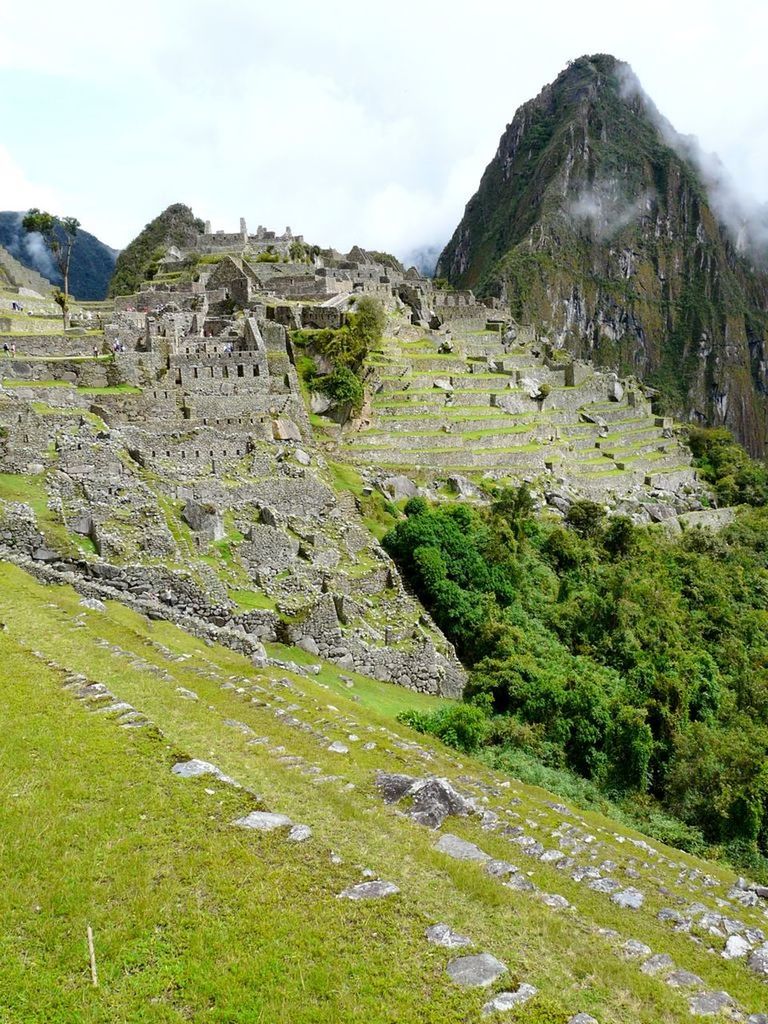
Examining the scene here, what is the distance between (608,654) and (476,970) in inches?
1005

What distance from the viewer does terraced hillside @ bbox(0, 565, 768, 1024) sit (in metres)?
5.91

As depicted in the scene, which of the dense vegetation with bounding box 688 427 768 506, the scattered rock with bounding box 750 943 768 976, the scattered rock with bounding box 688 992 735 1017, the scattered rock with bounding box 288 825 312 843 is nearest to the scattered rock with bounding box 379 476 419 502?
the scattered rock with bounding box 288 825 312 843

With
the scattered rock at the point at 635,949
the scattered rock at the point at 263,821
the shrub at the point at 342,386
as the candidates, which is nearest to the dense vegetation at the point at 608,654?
the shrub at the point at 342,386

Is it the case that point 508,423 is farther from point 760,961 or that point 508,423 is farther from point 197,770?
point 760,961

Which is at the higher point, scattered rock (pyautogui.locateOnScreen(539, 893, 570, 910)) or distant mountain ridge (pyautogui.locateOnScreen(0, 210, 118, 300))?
distant mountain ridge (pyautogui.locateOnScreen(0, 210, 118, 300))

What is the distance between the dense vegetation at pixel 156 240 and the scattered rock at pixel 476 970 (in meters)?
56.3

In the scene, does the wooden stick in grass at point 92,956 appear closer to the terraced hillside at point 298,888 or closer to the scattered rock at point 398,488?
the terraced hillside at point 298,888

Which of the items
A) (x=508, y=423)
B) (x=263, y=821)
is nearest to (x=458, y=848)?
(x=263, y=821)

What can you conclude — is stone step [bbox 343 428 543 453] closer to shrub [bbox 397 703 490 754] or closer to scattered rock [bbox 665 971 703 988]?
shrub [bbox 397 703 490 754]

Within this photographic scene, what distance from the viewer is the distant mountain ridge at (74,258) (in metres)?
71.9

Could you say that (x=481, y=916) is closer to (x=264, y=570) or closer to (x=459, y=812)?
(x=459, y=812)

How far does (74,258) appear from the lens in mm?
77562

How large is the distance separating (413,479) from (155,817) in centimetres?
2828

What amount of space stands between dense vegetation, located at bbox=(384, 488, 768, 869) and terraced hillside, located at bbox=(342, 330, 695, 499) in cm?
455
